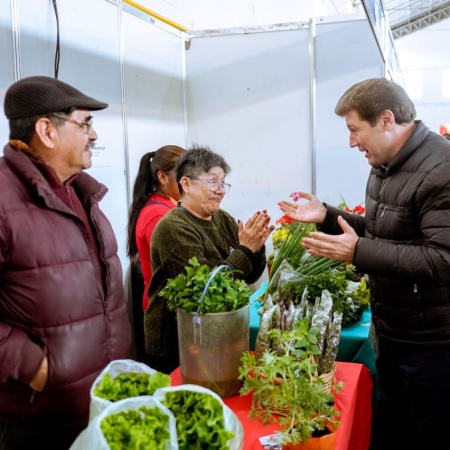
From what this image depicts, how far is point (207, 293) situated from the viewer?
136 centimetres

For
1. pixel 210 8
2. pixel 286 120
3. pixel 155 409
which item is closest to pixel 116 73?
pixel 286 120

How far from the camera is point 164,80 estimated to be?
341 cm

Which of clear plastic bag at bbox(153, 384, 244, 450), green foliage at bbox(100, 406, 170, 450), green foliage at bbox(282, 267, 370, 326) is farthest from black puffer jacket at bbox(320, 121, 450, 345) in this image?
green foliage at bbox(100, 406, 170, 450)

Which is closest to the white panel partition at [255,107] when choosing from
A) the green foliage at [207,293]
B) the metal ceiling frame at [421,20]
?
the green foliage at [207,293]

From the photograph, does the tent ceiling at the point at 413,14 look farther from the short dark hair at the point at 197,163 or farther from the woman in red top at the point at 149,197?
the short dark hair at the point at 197,163

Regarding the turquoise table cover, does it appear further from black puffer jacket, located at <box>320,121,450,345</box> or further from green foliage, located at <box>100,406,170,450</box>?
green foliage, located at <box>100,406,170,450</box>

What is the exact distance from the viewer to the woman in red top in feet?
8.20

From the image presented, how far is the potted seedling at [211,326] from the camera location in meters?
1.34

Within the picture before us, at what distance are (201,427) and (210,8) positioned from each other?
3.85 m

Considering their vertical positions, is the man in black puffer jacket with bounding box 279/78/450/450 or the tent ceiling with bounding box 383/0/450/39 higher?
the tent ceiling with bounding box 383/0/450/39

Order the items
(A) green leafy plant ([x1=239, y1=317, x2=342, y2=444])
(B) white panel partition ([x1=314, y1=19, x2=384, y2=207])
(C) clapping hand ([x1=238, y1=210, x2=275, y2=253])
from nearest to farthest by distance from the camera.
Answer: (A) green leafy plant ([x1=239, y1=317, x2=342, y2=444]), (C) clapping hand ([x1=238, y1=210, x2=275, y2=253]), (B) white panel partition ([x1=314, y1=19, x2=384, y2=207])

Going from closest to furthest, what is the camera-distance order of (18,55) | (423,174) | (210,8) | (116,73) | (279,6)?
(423,174)
(18,55)
(116,73)
(210,8)
(279,6)

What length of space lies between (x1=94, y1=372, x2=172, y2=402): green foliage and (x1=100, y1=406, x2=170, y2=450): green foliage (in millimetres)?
101

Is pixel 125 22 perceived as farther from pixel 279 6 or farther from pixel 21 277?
pixel 279 6
